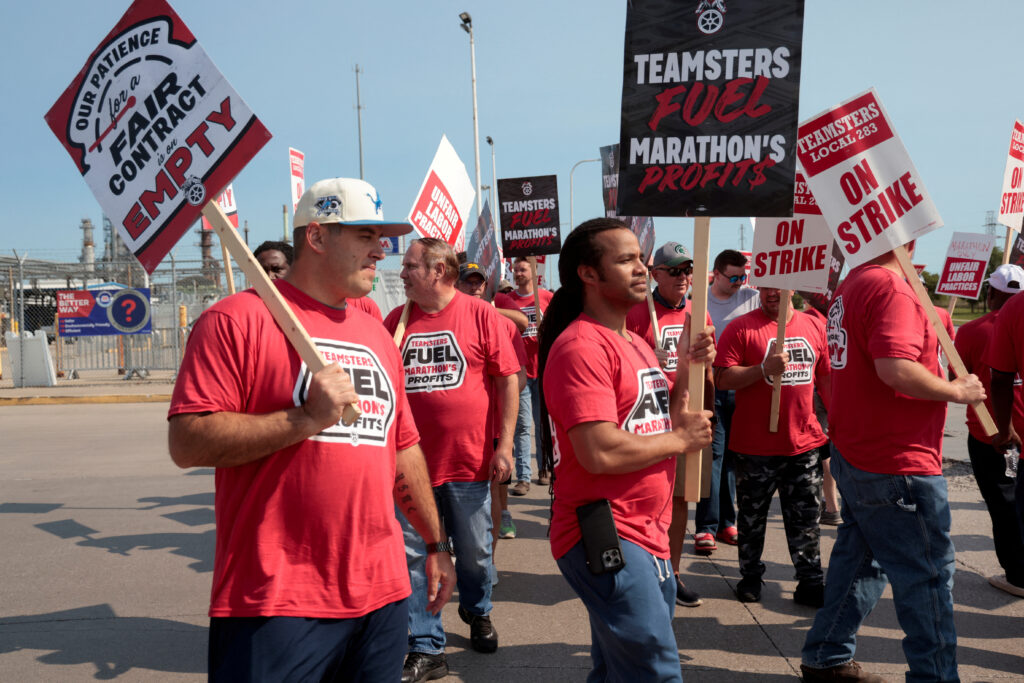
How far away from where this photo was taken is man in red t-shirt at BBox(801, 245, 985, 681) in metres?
3.33

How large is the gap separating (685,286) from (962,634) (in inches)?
103

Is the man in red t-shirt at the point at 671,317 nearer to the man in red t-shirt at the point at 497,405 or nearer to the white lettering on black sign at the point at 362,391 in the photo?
the man in red t-shirt at the point at 497,405

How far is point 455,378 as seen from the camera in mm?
4547

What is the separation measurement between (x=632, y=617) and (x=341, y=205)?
5.24 feet

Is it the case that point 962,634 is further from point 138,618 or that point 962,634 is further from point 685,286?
point 138,618

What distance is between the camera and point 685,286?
5.51m

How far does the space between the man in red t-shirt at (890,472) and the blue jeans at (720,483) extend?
2.51 meters

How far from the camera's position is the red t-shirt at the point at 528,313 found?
8.60 meters

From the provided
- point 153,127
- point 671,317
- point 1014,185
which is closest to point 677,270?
point 671,317

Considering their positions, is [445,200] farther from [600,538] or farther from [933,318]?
[600,538]

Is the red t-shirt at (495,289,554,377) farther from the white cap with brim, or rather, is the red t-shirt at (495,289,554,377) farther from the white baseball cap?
the white cap with brim

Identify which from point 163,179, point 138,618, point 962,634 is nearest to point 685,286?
point 962,634

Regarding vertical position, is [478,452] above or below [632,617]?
above

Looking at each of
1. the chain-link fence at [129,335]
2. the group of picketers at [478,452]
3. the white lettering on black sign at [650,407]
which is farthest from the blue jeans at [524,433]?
the chain-link fence at [129,335]
